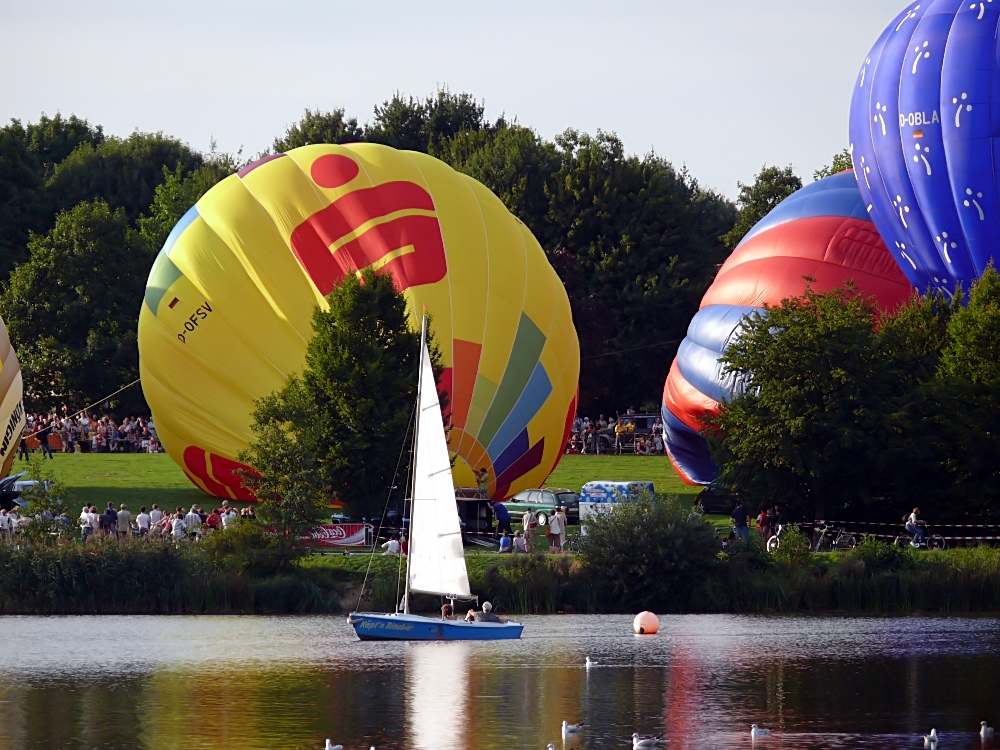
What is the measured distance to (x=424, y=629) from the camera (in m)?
32.3

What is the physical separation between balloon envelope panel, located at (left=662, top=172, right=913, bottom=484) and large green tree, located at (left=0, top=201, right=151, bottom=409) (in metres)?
21.4

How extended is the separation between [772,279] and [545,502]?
8374 millimetres

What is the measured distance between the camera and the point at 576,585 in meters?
36.8

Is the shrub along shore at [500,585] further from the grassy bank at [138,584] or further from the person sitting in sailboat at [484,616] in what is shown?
the person sitting in sailboat at [484,616]

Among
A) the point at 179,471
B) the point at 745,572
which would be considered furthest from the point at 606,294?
the point at 745,572

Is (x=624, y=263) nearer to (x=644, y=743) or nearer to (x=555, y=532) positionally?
(x=555, y=532)

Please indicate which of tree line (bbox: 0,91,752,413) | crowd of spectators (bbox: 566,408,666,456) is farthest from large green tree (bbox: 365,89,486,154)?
crowd of spectators (bbox: 566,408,666,456)

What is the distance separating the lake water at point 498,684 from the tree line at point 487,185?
2901 cm

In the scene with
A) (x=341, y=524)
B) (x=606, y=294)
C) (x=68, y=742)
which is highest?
(x=606, y=294)

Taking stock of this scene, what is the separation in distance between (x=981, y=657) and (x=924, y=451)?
10791 mm

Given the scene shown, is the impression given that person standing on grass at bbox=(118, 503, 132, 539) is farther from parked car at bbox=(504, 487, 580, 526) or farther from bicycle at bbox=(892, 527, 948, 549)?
bicycle at bbox=(892, 527, 948, 549)

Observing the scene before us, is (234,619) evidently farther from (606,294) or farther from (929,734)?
(606,294)

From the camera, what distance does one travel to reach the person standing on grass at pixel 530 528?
3854cm

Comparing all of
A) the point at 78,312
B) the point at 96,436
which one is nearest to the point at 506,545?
the point at 96,436
